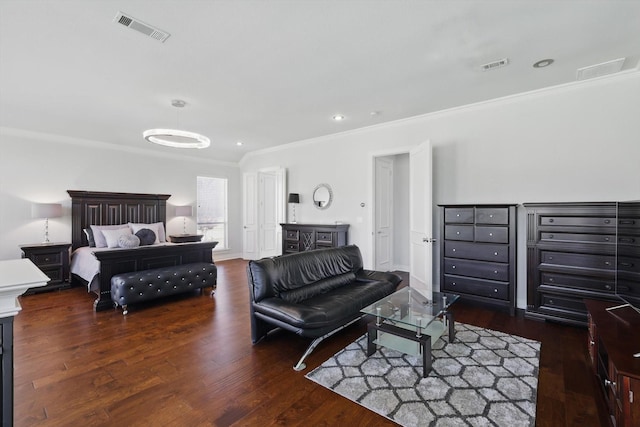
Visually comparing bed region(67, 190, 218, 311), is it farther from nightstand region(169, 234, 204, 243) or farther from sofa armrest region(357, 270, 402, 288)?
sofa armrest region(357, 270, 402, 288)

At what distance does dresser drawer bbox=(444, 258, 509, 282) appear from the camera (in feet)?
12.3

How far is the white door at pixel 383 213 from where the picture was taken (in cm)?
582

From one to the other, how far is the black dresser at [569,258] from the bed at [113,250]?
464cm

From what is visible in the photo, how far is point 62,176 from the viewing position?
5.54 meters

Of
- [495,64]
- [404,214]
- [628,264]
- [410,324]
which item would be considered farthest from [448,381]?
[404,214]

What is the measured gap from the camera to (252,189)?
7.79 metres

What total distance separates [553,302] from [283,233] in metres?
4.76

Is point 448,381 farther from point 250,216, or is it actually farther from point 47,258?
point 250,216

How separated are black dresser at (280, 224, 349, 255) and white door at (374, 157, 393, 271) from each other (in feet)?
2.19

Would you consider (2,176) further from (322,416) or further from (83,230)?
(322,416)

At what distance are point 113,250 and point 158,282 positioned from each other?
2.46 feet

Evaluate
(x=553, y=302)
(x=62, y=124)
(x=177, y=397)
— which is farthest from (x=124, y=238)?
(x=553, y=302)

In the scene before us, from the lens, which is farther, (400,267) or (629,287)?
(400,267)

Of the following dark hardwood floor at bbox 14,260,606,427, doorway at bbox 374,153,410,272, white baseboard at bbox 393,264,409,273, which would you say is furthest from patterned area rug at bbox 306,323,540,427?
white baseboard at bbox 393,264,409,273
